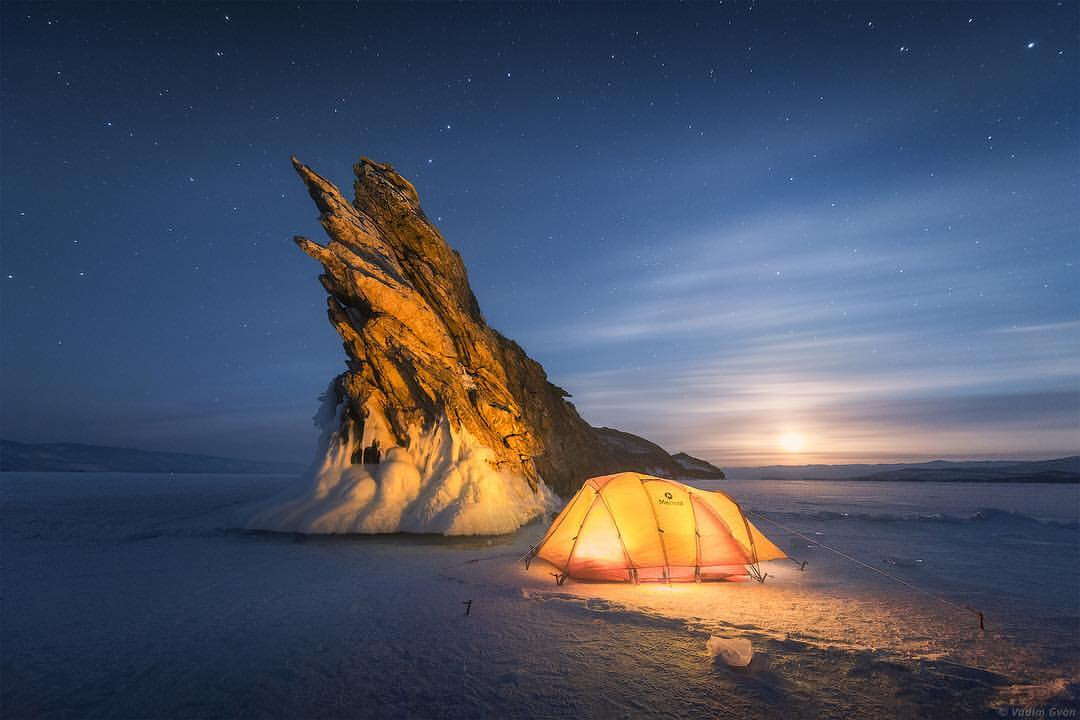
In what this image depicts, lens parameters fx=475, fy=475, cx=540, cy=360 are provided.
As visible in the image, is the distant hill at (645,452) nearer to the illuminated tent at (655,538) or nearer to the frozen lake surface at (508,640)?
the illuminated tent at (655,538)

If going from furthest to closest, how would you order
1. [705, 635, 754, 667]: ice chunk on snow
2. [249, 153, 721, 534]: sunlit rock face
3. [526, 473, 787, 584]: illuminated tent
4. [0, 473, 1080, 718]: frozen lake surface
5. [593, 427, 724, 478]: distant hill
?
[593, 427, 724, 478]: distant hill < [249, 153, 721, 534]: sunlit rock face < [526, 473, 787, 584]: illuminated tent < [705, 635, 754, 667]: ice chunk on snow < [0, 473, 1080, 718]: frozen lake surface

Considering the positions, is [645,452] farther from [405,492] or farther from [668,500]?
[668,500]

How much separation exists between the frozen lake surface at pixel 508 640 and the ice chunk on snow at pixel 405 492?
601cm

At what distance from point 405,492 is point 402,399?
15.9ft

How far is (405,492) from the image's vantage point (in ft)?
71.1

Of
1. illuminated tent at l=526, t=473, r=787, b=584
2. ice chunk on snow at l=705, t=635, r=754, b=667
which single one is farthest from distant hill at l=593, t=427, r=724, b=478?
ice chunk on snow at l=705, t=635, r=754, b=667

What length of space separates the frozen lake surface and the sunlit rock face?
6719mm

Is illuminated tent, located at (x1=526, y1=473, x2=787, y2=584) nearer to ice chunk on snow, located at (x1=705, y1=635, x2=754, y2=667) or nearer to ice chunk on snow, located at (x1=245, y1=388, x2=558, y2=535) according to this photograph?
ice chunk on snow, located at (x1=705, y1=635, x2=754, y2=667)

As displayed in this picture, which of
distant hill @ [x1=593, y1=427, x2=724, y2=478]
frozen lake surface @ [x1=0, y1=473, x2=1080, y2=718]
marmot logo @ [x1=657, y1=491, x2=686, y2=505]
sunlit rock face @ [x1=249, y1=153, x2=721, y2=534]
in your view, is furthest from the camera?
distant hill @ [x1=593, y1=427, x2=724, y2=478]

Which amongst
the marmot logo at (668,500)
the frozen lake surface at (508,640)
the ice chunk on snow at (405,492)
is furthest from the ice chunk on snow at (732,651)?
the ice chunk on snow at (405,492)

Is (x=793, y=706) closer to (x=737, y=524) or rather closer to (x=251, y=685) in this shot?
(x=251, y=685)

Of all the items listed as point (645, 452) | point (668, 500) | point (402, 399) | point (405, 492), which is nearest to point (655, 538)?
point (668, 500)

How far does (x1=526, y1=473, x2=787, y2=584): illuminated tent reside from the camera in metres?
11.5

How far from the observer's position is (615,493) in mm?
12180
